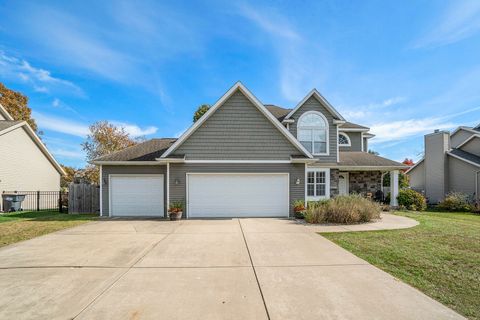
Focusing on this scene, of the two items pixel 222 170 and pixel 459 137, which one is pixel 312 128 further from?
pixel 459 137

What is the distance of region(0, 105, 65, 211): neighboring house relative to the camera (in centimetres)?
1712

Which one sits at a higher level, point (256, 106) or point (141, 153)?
point (256, 106)

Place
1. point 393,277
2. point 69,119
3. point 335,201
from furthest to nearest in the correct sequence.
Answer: point 69,119
point 335,201
point 393,277

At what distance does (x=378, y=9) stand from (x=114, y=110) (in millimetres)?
21572

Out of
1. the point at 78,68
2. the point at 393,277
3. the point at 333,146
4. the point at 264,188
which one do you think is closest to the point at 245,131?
the point at 264,188

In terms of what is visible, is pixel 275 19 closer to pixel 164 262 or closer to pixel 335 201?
pixel 335 201

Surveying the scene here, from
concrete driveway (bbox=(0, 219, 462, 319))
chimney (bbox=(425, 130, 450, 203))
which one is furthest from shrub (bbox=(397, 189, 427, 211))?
concrete driveway (bbox=(0, 219, 462, 319))

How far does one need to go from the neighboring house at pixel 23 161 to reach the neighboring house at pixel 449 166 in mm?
32461

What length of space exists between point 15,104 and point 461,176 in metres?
43.7

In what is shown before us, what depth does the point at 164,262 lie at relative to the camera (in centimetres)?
586

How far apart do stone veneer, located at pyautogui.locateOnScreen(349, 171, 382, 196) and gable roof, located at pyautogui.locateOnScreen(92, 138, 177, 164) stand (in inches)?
526

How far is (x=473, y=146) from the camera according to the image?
22344 millimetres

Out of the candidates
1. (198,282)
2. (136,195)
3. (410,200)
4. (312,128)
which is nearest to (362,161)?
(410,200)

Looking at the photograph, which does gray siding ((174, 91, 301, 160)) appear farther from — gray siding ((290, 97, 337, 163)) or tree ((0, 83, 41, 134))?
tree ((0, 83, 41, 134))
